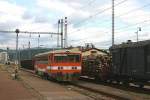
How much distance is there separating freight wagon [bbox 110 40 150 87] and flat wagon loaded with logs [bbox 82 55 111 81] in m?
1.62

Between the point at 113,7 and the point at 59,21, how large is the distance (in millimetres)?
23309

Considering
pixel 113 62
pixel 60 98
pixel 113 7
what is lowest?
pixel 60 98

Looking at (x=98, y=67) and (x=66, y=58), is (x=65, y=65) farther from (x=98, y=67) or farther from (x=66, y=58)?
(x=98, y=67)

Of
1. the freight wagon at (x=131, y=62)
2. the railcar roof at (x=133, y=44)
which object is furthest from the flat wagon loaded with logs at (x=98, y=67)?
the railcar roof at (x=133, y=44)

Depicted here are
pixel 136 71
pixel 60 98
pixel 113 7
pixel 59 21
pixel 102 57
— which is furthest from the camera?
pixel 59 21

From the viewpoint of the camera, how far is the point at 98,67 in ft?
118

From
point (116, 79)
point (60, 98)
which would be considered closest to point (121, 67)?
point (116, 79)

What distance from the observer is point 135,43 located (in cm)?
2767

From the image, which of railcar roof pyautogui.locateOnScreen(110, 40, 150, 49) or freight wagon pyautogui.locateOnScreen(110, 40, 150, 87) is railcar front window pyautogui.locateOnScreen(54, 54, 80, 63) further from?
railcar roof pyautogui.locateOnScreen(110, 40, 150, 49)

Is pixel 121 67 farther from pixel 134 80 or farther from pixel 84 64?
pixel 84 64

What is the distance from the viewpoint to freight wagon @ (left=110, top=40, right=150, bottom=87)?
84.5 ft

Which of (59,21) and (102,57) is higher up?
(59,21)

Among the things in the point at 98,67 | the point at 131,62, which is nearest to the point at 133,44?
the point at 131,62

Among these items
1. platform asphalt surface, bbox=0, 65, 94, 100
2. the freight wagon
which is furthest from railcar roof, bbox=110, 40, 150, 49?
platform asphalt surface, bbox=0, 65, 94, 100
